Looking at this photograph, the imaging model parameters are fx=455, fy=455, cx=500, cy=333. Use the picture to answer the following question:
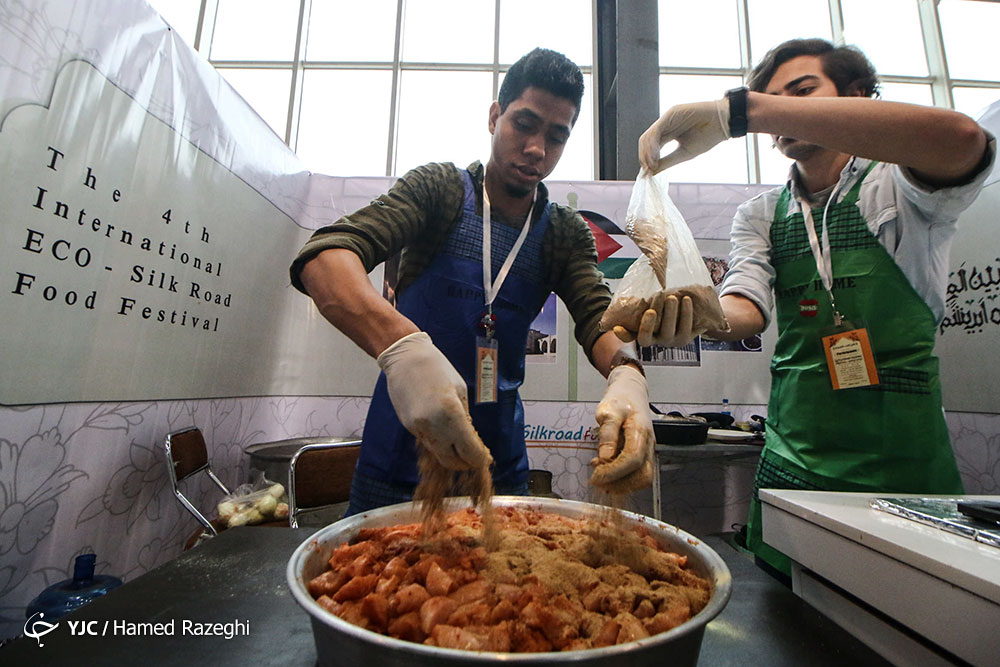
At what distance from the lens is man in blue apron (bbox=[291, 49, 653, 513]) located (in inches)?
47.7

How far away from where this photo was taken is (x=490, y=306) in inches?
56.4

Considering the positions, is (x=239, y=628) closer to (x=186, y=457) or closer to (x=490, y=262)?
(x=490, y=262)

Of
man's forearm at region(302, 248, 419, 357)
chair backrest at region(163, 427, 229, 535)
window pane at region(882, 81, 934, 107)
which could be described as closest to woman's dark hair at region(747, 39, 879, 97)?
man's forearm at region(302, 248, 419, 357)

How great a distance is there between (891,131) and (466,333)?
1.18 metres

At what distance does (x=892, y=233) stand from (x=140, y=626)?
1924 mm

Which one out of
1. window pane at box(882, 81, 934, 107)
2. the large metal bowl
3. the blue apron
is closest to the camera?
the large metal bowl

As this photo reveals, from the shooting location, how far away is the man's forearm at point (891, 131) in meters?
1.05

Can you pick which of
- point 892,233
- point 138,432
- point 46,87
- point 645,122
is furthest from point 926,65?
point 138,432

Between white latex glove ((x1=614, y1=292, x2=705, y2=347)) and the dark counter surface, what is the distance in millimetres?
499

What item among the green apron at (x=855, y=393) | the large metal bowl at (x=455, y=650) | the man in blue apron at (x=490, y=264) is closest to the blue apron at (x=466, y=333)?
the man in blue apron at (x=490, y=264)

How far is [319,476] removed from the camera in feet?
7.04

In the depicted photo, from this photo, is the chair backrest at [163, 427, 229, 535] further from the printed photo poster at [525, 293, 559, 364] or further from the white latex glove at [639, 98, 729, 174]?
the white latex glove at [639, 98, 729, 174]

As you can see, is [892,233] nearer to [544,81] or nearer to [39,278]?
[544,81]

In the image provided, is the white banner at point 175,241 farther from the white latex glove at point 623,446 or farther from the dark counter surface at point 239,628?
the white latex glove at point 623,446
